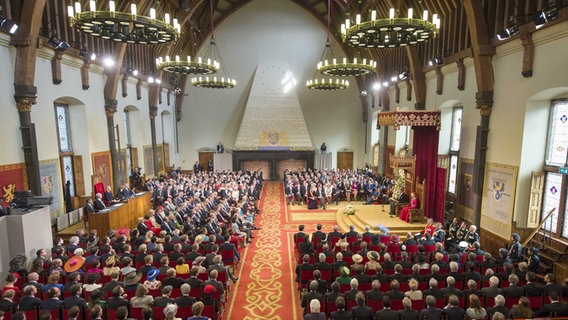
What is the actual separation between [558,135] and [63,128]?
16.2 meters

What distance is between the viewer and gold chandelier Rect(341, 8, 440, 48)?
7113 millimetres

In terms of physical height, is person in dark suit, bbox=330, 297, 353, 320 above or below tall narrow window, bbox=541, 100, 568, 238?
below

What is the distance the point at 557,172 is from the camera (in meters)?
8.45

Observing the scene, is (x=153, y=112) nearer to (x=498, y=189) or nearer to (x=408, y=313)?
(x=498, y=189)

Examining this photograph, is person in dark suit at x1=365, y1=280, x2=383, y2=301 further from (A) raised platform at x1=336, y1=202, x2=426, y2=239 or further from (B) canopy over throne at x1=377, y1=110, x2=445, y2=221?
(B) canopy over throne at x1=377, y1=110, x2=445, y2=221

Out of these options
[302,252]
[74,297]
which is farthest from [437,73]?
[74,297]

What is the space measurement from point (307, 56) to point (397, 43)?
1566 centimetres

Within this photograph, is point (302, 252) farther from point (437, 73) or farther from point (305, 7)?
point (305, 7)

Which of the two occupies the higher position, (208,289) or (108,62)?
(108,62)

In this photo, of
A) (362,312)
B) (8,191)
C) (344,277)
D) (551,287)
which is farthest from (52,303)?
(551,287)

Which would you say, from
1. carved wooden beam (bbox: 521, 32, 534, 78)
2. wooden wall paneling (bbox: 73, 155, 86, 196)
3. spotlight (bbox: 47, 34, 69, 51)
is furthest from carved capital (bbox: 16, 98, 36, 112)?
carved wooden beam (bbox: 521, 32, 534, 78)

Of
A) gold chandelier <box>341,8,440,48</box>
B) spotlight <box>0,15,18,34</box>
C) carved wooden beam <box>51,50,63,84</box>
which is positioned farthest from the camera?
carved wooden beam <box>51,50,63,84</box>

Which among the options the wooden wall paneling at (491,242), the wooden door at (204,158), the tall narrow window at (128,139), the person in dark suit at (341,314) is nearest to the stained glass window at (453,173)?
the wooden wall paneling at (491,242)

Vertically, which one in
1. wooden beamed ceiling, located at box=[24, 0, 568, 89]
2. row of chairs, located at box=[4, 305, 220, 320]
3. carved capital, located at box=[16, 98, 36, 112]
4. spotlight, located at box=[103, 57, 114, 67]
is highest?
wooden beamed ceiling, located at box=[24, 0, 568, 89]
